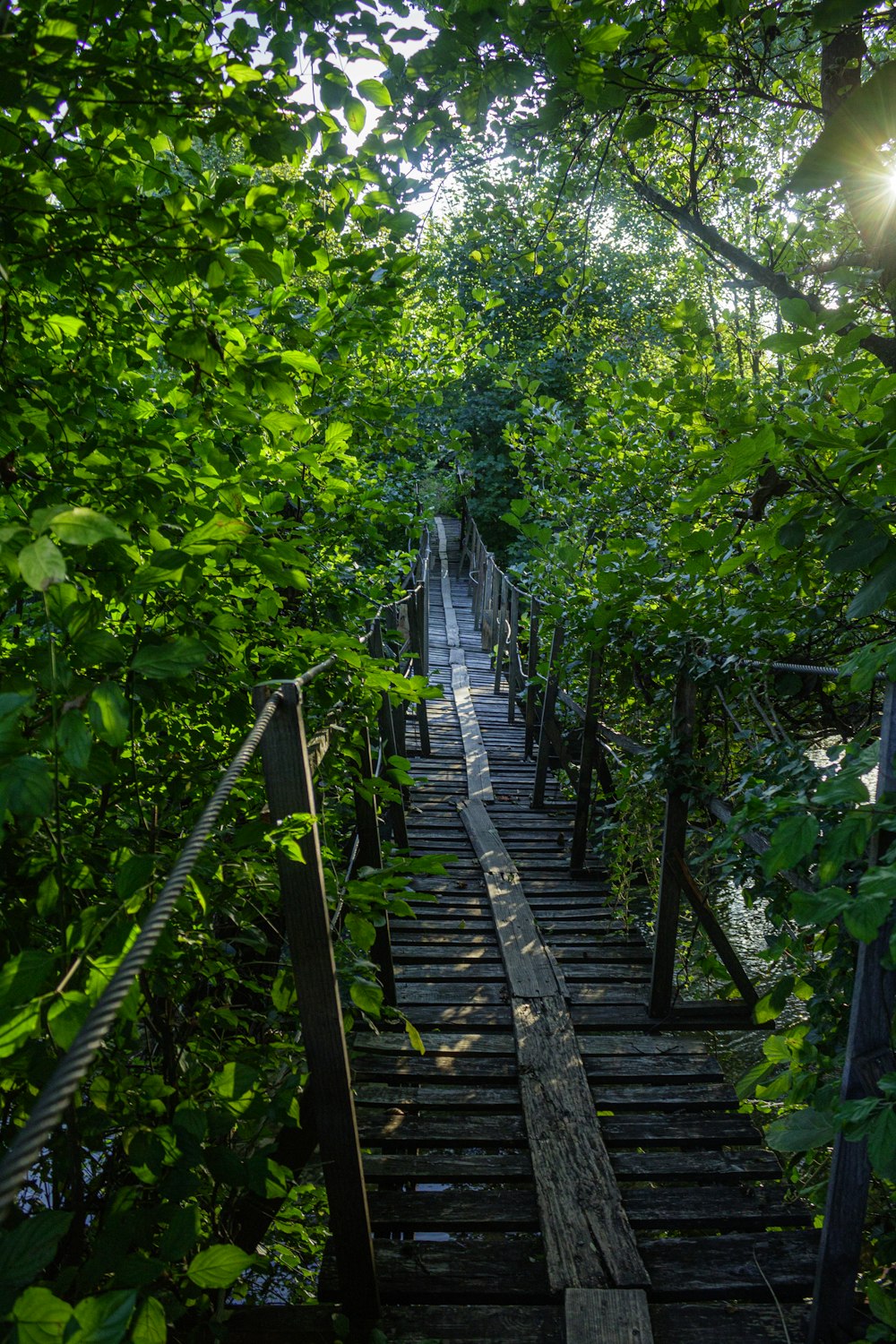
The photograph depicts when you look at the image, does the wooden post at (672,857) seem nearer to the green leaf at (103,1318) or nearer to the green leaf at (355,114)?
the green leaf at (355,114)

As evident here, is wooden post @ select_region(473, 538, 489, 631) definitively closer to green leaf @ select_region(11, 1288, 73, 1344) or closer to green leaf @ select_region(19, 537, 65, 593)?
green leaf @ select_region(19, 537, 65, 593)

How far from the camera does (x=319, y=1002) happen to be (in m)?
1.73

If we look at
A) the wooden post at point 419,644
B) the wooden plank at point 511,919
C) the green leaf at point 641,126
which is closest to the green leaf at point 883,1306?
the wooden plank at point 511,919

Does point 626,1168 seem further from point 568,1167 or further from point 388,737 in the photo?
point 388,737

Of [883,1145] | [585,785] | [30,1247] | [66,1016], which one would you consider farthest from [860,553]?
[585,785]

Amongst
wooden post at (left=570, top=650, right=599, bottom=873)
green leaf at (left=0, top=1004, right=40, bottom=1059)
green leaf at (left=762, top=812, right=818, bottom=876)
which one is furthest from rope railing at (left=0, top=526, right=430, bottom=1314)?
wooden post at (left=570, top=650, right=599, bottom=873)

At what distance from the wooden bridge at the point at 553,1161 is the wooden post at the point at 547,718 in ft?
6.21

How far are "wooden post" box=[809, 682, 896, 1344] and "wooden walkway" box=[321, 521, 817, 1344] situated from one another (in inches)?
7.2

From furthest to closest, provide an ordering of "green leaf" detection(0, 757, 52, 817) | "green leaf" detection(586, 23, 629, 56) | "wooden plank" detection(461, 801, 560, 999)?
1. "wooden plank" detection(461, 801, 560, 999)
2. "green leaf" detection(586, 23, 629, 56)
3. "green leaf" detection(0, 757, 52, 817)

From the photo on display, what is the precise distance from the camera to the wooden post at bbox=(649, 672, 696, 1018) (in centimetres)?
326

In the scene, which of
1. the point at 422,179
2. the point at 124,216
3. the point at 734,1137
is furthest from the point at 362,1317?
the point at 422,179

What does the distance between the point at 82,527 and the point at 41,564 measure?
79 millimetres

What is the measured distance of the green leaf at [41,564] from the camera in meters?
0.81

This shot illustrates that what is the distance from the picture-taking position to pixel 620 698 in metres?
4.71
